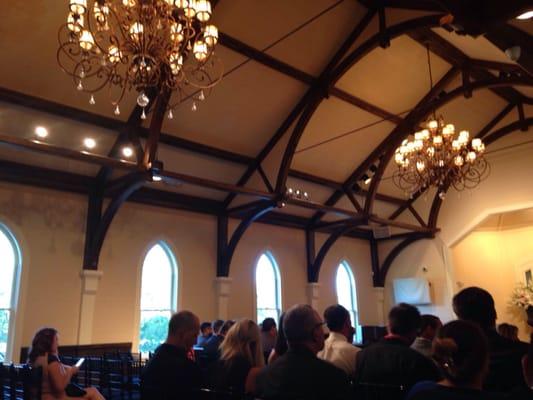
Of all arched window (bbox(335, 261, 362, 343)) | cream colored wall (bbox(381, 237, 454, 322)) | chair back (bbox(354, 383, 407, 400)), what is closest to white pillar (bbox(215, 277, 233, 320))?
arched window (bbox(335, 261, 362, 343))

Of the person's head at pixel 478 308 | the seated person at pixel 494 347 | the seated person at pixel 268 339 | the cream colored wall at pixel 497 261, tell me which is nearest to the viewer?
the seated person at pixel 494 347

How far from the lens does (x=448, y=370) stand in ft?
5.67

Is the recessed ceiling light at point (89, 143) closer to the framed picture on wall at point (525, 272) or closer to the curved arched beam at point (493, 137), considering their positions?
the curved arched beam at point (493, 137)

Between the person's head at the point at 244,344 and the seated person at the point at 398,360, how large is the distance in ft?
2.00

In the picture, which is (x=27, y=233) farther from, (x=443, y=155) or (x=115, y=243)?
(x=443, y=155)

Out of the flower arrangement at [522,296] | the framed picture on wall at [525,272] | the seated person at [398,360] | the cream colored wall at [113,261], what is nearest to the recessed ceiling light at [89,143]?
the cream colored wall at [113,261]

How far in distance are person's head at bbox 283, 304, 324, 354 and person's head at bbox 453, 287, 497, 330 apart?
83 cm

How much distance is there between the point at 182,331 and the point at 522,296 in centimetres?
1127

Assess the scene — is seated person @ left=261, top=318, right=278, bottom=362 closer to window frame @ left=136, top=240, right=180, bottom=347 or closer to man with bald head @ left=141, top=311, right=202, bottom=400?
man with bald head @ left=141, top=311, right=202, bottom=400

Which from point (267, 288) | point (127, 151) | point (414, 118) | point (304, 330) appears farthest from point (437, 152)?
point (304, 330)

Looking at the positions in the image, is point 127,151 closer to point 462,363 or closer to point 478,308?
point 478,308

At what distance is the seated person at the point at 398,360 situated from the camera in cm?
255

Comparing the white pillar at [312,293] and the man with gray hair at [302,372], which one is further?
the white pillar at [312,293]

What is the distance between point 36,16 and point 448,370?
235 inches
